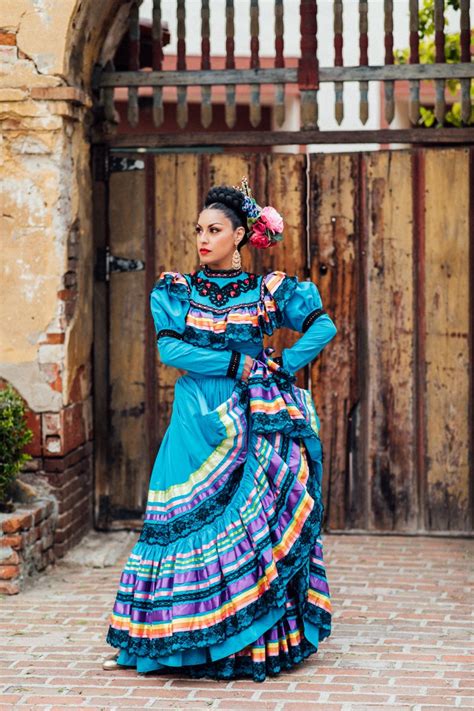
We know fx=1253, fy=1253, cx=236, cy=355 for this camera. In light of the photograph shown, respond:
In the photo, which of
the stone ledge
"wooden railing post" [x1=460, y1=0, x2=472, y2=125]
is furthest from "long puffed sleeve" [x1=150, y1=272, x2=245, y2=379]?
"wooden railing post" [x1=460, y1=0, x2=472, y2=125]

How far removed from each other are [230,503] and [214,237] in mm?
1058

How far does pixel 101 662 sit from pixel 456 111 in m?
4.40

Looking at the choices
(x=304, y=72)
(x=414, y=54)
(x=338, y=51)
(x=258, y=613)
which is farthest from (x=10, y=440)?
(x=414, y=54)

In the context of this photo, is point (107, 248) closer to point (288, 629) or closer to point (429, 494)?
point (429, 494)

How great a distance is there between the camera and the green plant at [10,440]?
243 inches

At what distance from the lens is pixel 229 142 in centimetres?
720

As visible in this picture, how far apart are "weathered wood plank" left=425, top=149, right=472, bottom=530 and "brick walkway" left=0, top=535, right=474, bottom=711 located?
0.54 meters

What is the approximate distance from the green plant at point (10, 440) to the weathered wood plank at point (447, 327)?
7.60 ft

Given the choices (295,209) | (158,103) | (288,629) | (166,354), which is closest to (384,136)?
(295,209)

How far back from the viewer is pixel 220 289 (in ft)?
16.5

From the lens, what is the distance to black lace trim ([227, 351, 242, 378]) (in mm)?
4914

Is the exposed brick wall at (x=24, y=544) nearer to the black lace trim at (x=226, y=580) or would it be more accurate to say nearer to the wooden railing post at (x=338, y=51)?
the black lace trim at (x=226, y=580)

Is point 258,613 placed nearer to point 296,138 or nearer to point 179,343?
point 179,343

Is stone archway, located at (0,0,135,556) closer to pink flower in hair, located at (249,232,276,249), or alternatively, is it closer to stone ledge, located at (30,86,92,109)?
stone ledge, located at (30,86,92,109)
